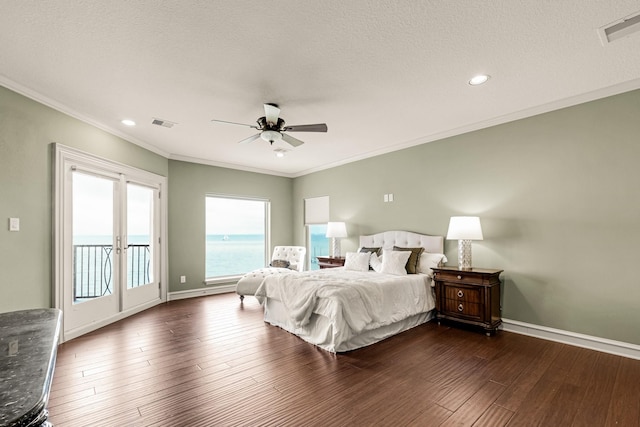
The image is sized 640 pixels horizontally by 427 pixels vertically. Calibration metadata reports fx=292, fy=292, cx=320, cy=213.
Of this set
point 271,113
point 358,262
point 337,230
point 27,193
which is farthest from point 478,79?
point 27,193

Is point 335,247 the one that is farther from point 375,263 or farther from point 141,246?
point 141,246

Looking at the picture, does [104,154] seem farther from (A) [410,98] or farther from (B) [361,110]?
(A) [410,98]

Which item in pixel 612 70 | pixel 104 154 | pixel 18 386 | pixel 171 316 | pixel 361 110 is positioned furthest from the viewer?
pixel 171 316

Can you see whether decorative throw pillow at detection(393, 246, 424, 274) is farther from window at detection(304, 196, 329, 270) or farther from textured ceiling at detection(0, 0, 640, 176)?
window at detection(304, 196, 329, 270)

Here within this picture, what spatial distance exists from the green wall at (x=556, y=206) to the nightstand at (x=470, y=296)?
0.35 m

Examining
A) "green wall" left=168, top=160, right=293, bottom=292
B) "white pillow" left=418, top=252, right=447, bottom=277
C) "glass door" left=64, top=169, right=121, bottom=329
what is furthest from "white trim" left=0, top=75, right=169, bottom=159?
"white pillow" left=418, top=252, right=447, bottom=277

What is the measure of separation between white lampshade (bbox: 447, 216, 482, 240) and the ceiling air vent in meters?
2.07

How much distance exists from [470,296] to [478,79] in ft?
8.26

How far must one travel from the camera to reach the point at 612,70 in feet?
9.07

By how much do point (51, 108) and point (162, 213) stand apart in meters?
2.46

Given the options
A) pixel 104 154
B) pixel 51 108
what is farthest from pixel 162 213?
pixel 51 108

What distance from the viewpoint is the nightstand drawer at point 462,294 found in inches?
142

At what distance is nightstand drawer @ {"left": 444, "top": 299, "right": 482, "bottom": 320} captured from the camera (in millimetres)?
3609

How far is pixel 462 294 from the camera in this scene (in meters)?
3.75
